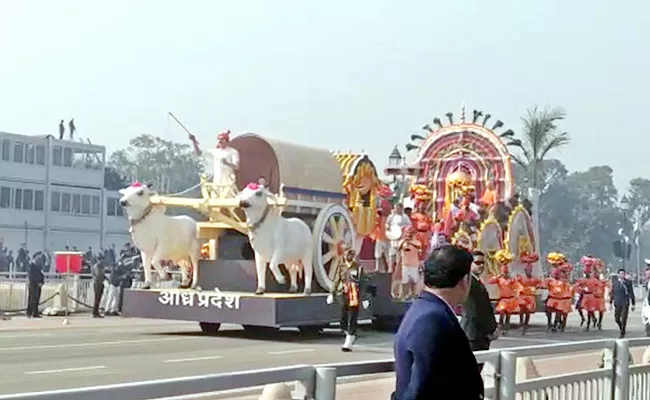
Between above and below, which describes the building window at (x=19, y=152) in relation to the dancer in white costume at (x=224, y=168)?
above

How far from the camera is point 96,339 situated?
70.5 ft

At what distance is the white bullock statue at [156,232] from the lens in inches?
912

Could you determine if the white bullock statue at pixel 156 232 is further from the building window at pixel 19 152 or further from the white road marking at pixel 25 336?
the building window at pixel 19 152

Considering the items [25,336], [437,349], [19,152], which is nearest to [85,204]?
[19,152]

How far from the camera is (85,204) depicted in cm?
7381

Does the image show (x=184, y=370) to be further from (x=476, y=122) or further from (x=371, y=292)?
(x=476, y=122)

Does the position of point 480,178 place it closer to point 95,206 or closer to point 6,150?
point 6,150

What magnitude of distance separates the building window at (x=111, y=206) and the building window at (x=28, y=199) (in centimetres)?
860

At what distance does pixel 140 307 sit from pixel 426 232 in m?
7.11

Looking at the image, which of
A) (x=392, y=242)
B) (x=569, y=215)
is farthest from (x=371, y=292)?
(x=569, y=215)

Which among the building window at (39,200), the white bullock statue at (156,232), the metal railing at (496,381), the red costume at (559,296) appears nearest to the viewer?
the metal railing at (496,381)

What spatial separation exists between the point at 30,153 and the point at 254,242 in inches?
2001

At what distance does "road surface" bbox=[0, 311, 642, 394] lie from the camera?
14.9 meters

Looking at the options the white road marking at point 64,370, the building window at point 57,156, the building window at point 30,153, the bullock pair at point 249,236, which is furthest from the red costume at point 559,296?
the building window at point 57,156
